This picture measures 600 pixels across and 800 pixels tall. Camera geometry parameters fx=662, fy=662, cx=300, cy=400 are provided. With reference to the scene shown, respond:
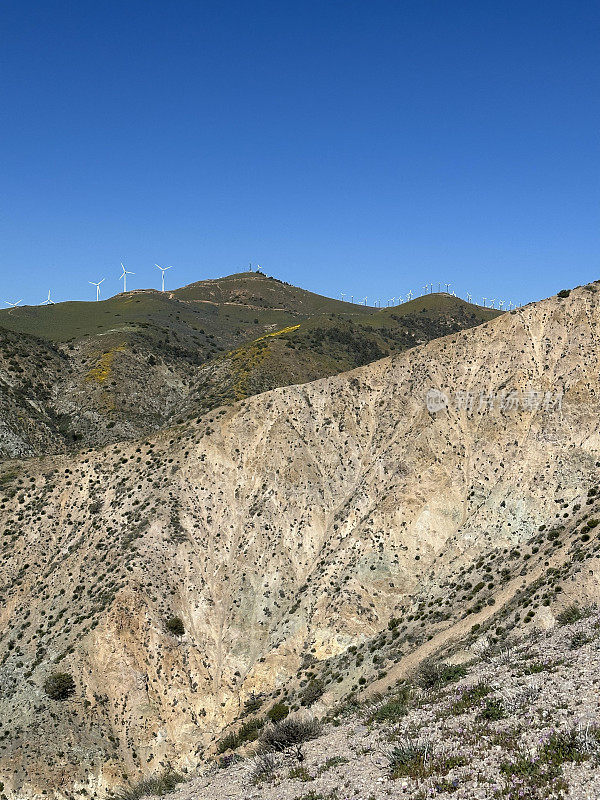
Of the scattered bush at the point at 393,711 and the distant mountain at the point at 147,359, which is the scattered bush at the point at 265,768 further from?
the distant mountain at the point at 147,359

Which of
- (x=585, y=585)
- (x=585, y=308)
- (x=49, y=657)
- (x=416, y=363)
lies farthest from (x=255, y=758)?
(x=585, y=308)

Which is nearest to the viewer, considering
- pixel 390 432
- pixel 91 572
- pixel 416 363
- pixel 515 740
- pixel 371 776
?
pixel 515 740

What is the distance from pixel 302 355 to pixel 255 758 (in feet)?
253

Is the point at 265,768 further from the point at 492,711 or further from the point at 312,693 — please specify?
the point at 312,693

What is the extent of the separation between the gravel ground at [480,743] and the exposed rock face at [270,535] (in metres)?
12.9

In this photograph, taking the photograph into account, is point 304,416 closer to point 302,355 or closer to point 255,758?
point 302,355

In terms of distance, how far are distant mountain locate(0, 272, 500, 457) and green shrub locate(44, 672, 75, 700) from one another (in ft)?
103

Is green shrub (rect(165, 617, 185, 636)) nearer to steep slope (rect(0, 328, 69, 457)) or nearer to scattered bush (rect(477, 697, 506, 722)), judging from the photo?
scattered bush (rect(477, 697, 506, 722))

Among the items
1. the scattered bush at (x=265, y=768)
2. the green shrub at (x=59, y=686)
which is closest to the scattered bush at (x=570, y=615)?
the scattered bush at (x=265, y=768)

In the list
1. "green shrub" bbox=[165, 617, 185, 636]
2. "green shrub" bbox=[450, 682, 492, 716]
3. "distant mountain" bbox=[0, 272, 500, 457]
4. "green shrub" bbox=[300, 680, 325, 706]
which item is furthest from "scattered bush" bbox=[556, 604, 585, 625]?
"distant mountain" bbox=[0, 272, 500, 457]

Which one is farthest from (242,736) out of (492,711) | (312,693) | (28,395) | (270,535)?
(28,395)

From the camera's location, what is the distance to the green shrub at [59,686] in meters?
47.8

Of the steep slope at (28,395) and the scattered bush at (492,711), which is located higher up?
the steep slope at (28,395)

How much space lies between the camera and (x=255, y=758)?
28562mm
